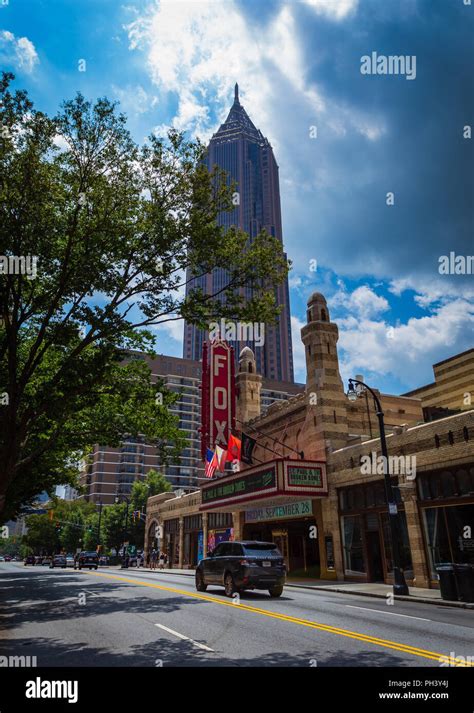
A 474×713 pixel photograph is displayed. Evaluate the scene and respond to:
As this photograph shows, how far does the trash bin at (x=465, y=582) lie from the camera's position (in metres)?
14.3

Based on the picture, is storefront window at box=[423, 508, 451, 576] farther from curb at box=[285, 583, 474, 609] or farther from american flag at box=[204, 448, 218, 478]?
A: american flag at box=[204, 448, 218, 478]

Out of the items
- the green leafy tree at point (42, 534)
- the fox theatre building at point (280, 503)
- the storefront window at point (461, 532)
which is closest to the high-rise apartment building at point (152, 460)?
the green leafy tree at point (42, 534)

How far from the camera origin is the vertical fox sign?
32406 millimetres

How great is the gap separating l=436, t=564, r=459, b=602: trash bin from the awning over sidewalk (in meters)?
10.9

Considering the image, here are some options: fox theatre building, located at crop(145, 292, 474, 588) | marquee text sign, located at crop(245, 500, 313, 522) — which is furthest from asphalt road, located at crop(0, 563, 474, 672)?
marquee text sign, located at crop(245, 500, 313, 522)

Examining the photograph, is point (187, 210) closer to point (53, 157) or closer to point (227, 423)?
point (53, 157)

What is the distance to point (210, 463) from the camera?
35.3 metres

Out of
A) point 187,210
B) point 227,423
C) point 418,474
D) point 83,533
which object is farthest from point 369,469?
point 83,533

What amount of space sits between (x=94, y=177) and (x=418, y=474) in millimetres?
17206

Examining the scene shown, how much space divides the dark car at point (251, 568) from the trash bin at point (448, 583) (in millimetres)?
4892

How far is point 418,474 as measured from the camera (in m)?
21.0

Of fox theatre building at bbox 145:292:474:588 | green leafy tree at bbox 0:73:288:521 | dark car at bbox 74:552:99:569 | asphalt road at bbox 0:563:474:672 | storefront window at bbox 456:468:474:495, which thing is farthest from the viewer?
dark car at bbox 74:552:99:569

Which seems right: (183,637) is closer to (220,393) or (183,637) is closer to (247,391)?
(220,393)
